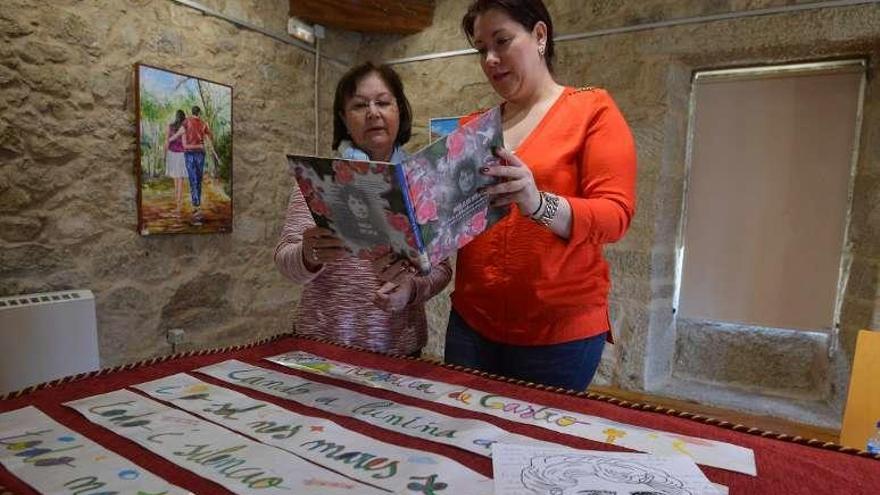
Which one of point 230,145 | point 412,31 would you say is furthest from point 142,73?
point 412,31

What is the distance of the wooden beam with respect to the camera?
114 inches

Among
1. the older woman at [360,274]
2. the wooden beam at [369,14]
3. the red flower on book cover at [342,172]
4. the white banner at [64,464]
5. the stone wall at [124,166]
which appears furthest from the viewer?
the wooden beam at [369,14]

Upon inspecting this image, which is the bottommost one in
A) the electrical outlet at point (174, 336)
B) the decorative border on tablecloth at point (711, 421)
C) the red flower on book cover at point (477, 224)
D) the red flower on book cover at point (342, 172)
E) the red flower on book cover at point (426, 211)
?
the electrical outlet at point (174, 336)

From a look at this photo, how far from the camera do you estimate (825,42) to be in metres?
2.19

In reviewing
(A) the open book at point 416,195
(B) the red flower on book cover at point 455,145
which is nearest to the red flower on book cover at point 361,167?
(A) the open book at point 416,195

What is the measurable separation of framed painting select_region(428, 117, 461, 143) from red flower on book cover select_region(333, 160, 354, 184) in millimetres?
2328

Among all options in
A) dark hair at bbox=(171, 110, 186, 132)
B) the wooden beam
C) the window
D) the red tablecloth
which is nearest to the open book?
the red tablecloth

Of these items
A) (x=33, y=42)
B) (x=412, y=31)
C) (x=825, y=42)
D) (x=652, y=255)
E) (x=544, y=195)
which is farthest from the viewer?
(x=412, y=31)

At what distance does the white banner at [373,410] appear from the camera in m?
0.74

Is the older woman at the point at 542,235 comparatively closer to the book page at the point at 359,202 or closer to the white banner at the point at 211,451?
the book page at the point at 359,202

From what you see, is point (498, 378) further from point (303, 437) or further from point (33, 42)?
point (33, 42)

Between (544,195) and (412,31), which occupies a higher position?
(412,31)

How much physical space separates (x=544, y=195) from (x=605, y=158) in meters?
0.20

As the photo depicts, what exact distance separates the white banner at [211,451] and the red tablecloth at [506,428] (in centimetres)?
2
